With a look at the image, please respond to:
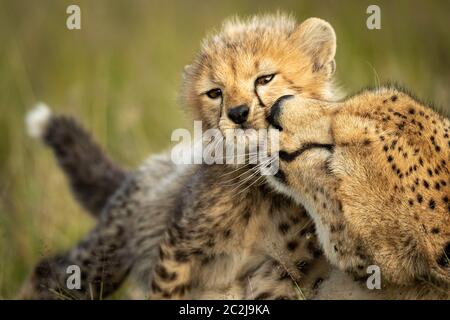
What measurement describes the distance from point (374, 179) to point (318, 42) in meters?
1.09

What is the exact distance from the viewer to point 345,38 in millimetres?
5492

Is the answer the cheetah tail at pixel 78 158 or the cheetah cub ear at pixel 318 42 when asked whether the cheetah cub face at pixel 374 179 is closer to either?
the cheetah cub ear at pixel 318 42

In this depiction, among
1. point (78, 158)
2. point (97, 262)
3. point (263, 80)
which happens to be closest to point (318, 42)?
point (263, 80)

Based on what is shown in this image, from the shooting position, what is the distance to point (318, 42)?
344cm

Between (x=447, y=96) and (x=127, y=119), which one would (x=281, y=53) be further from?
(x=127, y=119)

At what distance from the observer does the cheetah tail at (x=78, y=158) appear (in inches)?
171

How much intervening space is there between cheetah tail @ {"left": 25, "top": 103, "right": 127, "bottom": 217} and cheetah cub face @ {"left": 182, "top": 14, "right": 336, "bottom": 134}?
100 centimetres

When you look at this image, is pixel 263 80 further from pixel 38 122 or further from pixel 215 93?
pixel 38 122

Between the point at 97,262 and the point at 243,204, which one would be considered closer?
the point at 243,204

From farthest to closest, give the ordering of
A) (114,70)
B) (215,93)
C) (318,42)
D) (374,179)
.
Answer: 1. (114,70)
2. (318,42)
3. (215,93)
4. (374,179)

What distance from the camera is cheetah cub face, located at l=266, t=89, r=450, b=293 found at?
2.41m

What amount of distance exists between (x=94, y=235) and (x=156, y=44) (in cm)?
313

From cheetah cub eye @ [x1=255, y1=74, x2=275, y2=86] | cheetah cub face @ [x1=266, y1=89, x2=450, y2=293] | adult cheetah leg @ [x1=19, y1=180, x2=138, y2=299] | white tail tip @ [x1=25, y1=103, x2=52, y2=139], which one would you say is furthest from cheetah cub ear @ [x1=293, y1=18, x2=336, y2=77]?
white tail tip @ [x1=25, y1=103, x2=52, y2=139]

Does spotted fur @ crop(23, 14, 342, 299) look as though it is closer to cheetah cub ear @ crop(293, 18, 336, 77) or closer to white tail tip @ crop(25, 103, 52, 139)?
cheetah cub ear @ crop(293, 18, 336, 77)
